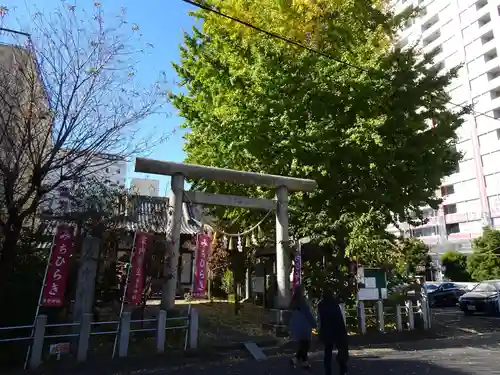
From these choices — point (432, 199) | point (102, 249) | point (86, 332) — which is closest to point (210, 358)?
point (86, 332)

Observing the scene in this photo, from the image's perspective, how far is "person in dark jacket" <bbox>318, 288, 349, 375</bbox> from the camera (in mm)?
6969

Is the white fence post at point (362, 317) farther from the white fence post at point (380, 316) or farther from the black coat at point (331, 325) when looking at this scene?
the black coat at point (331, 325)

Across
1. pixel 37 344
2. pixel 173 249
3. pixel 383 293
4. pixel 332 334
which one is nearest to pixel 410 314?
pixel 383 293

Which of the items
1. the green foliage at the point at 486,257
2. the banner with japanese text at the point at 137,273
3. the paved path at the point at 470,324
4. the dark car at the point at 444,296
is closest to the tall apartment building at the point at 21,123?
the banner with japanese text at the point at 137,273

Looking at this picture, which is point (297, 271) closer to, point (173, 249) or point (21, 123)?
point (173, 249)

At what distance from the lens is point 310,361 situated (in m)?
8.88

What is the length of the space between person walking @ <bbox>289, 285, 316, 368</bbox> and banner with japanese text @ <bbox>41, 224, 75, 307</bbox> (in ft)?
15.7

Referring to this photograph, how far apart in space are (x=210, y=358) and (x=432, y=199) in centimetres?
966

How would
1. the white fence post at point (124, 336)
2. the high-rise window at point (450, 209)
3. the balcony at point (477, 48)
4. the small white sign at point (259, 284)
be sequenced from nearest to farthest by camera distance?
the white fence post at point (124, 336) < the small white sign at point (259, 284) < the balcony at point (477, 48) < the high-rise window at point (450, 209)

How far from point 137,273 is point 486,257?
106 feet

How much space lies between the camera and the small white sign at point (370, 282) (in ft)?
42.0

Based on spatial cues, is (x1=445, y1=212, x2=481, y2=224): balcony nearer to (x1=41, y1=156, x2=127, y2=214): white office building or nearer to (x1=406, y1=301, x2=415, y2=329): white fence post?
(x1=406, y1=301, x2=415, y2=329): white fence post

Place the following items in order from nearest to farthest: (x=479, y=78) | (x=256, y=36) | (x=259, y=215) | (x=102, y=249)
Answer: (x=102, y=249) → (x=256, y=36) → (x=259, y=215) → (x=479, y=78)

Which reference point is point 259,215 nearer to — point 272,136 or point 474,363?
point 272,136
